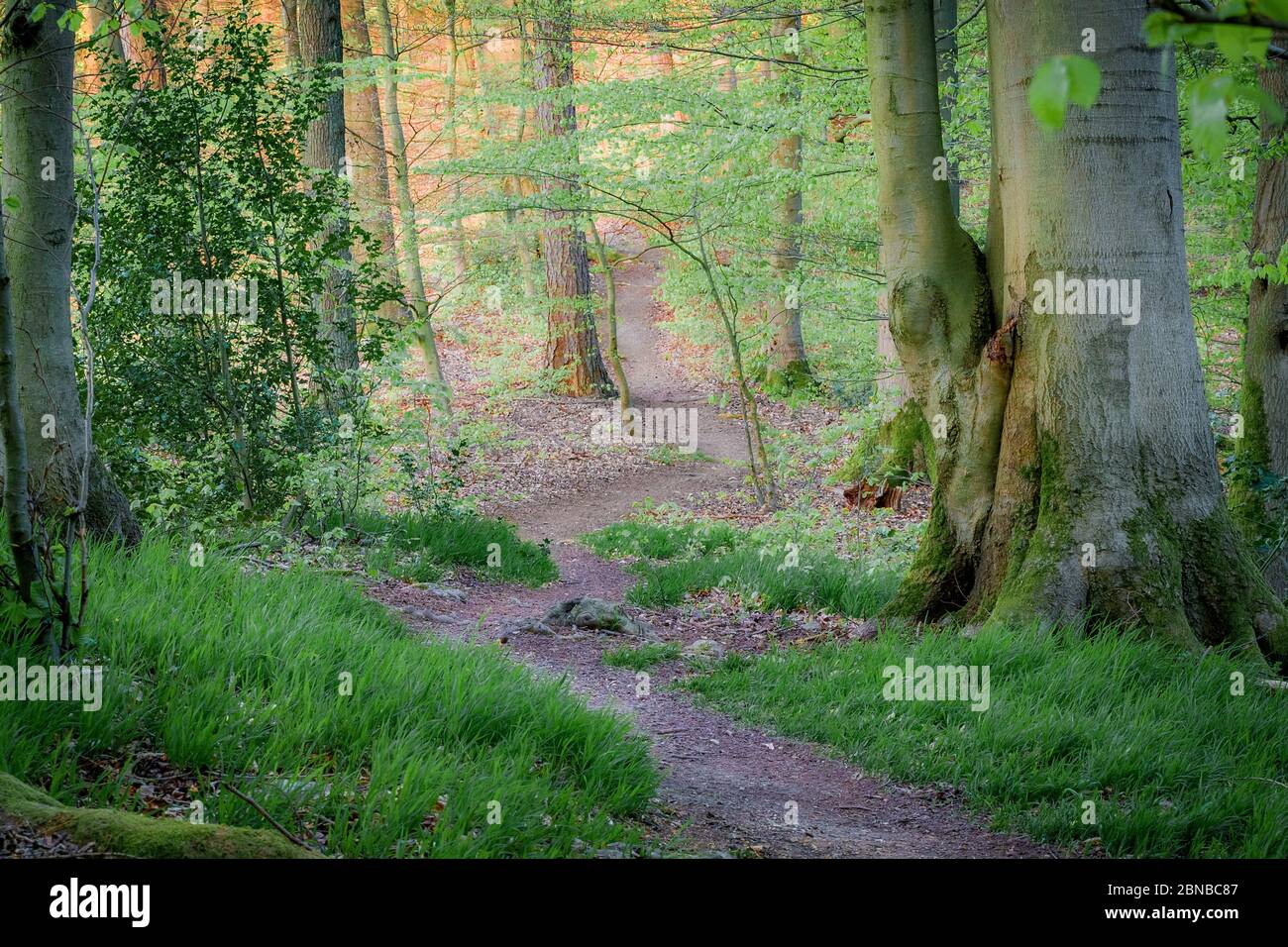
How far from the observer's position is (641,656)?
6.09 metres

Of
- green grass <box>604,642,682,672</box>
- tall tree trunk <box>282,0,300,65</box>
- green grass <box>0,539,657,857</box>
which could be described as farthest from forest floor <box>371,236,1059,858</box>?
tall tree trunk <box>282,0,300,65</box>

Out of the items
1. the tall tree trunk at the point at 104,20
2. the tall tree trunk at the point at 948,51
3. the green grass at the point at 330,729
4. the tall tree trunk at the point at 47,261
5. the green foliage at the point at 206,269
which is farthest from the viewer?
the tall tree trunk at the point at 948,51

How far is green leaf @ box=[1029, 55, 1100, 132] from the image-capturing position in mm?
1488

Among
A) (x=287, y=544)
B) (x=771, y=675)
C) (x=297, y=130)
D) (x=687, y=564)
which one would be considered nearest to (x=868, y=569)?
(x=687, y=564)

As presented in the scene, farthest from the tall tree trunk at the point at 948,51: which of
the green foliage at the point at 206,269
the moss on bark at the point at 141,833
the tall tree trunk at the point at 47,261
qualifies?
the moss on bark at the point at 141,833

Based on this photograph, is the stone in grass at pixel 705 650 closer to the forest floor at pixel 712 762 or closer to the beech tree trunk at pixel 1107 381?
the forest floor at pixel 712 762

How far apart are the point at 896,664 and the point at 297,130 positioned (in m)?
5.92

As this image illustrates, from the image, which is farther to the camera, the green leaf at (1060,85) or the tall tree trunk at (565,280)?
the tall tree trunk at (565,280)

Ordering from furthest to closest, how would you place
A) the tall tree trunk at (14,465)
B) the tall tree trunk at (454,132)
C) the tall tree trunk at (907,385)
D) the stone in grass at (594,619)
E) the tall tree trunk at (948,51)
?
1. the tall tree trunk at (454,132)
2. the tall tree trunk at (907,385)
3. the tall tree trunk at (948,51)
4. the stone in grass at (594,619)
5. the tall tree trunk at (14,465)

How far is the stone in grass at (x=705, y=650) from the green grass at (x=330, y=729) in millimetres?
1707

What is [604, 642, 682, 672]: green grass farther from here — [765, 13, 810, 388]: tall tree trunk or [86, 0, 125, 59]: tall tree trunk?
[765, 13, 810, 388]: tall tree trunk

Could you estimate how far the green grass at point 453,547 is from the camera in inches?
317

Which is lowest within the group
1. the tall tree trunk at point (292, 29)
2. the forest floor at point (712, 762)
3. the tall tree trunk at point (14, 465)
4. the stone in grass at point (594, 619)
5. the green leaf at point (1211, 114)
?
the forest floor at point (712, 762)
